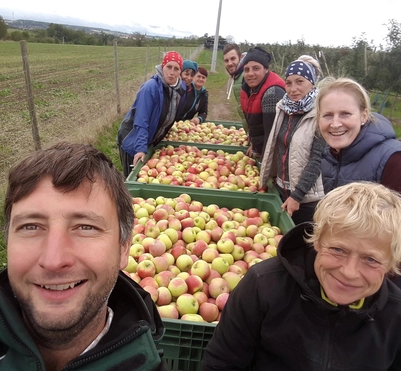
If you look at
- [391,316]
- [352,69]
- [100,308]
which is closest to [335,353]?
[391,316]

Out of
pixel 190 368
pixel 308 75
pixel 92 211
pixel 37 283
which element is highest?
pixel 308 75

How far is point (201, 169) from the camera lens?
422 cm

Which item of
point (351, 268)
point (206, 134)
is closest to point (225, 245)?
point (351, 268)

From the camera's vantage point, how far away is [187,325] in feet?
5.95

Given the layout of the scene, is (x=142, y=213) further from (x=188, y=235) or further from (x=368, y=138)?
(x=368, y=138)

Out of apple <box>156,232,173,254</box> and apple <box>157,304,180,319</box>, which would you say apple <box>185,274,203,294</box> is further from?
apple <box>156,232,173,254</box>

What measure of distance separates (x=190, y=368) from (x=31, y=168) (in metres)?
1.39

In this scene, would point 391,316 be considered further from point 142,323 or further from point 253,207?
point 253,207

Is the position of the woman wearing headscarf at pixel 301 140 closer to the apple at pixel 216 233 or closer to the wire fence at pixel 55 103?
the apple at pixel 216 233

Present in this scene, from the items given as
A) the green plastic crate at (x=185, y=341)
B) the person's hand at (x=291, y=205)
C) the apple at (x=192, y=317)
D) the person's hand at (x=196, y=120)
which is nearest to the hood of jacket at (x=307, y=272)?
the green plastic crate at (x=185, y=341)

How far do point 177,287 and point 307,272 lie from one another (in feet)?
3.52

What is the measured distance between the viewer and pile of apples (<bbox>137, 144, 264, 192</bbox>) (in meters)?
3.83

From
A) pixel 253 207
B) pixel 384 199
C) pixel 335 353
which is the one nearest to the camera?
pixel 384 199

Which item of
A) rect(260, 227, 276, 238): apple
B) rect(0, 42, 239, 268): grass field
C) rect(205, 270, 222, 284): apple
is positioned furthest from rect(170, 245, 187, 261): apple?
rect(0, 42, 239, 268): grass field
